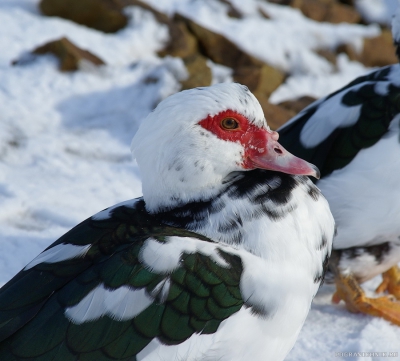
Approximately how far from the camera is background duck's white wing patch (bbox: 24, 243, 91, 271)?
224 centimetres

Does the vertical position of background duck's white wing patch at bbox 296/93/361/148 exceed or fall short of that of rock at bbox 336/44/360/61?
it exceeds it

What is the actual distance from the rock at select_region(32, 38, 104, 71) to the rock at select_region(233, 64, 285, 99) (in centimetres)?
117

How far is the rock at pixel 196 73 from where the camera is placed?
4.78 metres

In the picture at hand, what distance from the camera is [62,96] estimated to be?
187 inches

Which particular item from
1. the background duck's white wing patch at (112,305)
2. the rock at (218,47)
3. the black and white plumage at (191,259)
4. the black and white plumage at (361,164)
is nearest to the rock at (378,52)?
the rock at (218,47)

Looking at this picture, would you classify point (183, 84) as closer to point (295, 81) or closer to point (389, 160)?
point (295, 81)

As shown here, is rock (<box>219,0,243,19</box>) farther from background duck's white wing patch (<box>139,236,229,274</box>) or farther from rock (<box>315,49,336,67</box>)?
background duck's white wing patch (<box>139,236,229,274</box>)

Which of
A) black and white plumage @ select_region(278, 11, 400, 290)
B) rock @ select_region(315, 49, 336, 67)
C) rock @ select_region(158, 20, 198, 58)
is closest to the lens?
black and white plumage @ select_region(278, 11, 400, 290)

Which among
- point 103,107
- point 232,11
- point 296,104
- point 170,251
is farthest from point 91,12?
point 170,251

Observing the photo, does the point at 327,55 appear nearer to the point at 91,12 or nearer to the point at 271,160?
the point at 91,12

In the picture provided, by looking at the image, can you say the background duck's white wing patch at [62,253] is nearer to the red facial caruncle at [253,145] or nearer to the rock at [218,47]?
the red facial caruncle at [253,145]

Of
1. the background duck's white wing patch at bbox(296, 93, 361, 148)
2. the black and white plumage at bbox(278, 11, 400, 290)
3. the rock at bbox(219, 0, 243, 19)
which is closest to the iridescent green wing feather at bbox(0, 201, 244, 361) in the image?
the black and white plumage at bbox(278, 11, 400, 290)

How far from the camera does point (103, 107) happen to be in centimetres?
477

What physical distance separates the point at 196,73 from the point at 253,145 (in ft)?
8.52
